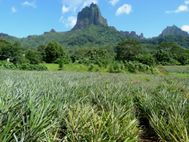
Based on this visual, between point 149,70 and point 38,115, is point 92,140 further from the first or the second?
point 149,70

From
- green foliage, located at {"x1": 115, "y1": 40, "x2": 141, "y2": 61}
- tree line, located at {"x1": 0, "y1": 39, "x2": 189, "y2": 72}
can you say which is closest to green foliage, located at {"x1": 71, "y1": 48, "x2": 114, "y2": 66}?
tree line, located at {"x1": 0, "y1": 39, "x2": 189, "y2": 72}

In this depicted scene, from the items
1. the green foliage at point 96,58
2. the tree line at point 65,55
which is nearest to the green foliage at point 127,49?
the tree line at point 65,55

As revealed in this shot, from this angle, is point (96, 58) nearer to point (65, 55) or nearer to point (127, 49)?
point (65, 55)

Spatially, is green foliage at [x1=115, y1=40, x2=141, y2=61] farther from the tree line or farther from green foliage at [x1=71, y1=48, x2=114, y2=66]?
green foliage at [x1=71, y1=48, x2=114, y2=66]

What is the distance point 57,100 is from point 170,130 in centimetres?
222

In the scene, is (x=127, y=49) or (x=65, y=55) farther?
(x=127, y=49)

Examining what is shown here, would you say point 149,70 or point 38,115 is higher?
point 38,115

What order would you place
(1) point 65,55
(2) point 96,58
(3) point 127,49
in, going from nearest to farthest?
(2) point 96,58 < (1) point 65,55 < (3) point 127,49

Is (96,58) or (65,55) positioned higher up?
(96,58)

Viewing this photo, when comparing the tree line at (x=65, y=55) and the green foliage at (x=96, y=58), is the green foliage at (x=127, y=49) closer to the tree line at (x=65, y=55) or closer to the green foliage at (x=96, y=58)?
the tree line at (x=65, y=55)

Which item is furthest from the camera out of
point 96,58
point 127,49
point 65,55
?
point 127,49

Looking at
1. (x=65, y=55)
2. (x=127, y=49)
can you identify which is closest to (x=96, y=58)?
(x=65, y=55)

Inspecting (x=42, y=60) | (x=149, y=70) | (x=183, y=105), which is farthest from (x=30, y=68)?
(x=183, y=105)

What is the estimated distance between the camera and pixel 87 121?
6664 millimetres
